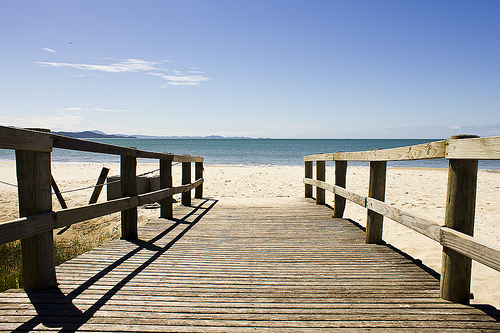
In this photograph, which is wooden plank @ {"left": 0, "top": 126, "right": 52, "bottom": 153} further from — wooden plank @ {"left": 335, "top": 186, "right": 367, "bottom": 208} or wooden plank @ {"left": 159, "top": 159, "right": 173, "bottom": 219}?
wooden plank @ {"left": 335, "top": 186, "right": 367, "bottom": 208}

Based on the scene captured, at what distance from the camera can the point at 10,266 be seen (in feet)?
15.7

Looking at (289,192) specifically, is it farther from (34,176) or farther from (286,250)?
(34,176)

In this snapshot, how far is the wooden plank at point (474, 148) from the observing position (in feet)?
7.11

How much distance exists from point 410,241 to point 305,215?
1951 millimetres

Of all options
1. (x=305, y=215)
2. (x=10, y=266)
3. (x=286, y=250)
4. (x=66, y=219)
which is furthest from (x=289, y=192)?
(x=66, y=219)

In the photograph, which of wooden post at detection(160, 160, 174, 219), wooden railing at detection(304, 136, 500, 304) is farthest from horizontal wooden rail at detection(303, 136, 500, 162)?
wooden post at detection(160, 160, 174, 219)

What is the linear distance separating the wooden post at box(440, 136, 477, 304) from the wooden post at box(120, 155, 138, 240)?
11.6 feet

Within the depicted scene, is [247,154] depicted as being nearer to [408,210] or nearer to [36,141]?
[408,210]

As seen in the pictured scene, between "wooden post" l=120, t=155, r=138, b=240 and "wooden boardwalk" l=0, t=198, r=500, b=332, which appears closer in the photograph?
"wooden boardwalk" l=0, t=198, r=500, b=332

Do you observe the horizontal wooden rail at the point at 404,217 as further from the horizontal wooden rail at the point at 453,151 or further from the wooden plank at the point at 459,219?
the horizontal wooden rail at the point at 453,151

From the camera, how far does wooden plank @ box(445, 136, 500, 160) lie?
7.11 feet

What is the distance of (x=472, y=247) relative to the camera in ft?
7.63

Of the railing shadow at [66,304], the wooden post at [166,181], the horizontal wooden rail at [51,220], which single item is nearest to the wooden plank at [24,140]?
the horizontal wooden rail at [51,220]

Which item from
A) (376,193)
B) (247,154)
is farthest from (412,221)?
(247,154)
